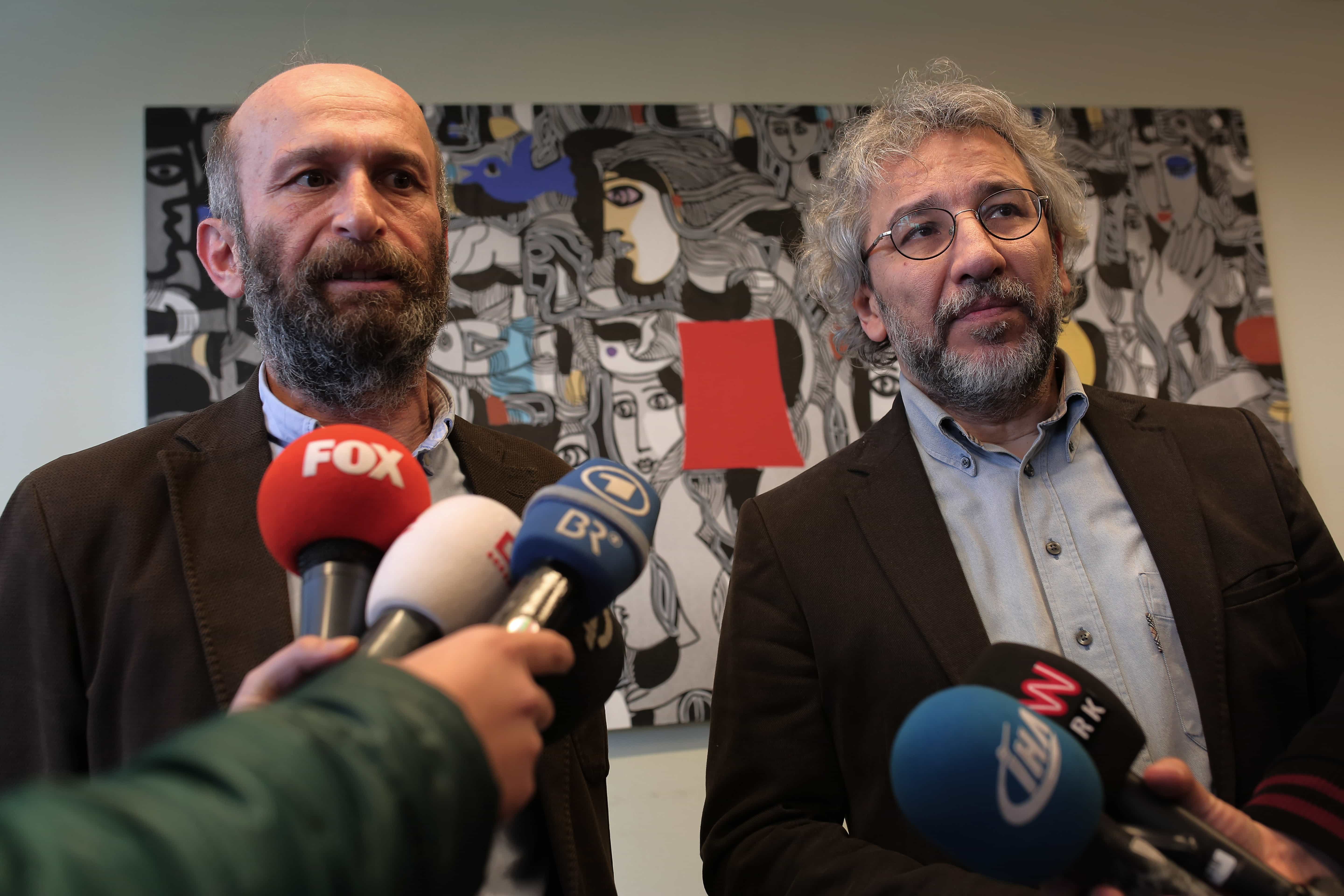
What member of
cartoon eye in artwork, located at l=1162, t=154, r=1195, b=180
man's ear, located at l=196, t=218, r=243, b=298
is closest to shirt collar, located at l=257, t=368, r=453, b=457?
man's ear, located at l=196, t=218, r=243, b=298

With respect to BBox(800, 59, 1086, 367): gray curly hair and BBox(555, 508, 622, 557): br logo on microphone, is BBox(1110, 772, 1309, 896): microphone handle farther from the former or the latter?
BBox(800, 59, 1086, 367): gray curly hair

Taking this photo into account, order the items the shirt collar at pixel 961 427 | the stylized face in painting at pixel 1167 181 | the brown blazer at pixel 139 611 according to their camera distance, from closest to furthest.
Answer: the brown blazer at pixel 139 611, the shirt collar at pixel 961 427, the stylized face in painting at pixel 1167 181

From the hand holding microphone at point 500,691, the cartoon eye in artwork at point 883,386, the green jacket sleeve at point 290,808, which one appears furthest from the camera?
the cartoon eye in artwork at point 883,386

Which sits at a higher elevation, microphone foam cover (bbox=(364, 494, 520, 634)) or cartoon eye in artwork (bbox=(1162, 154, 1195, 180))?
cartoon eye in artwork (bbox=(1162, 154, 1195, 180))

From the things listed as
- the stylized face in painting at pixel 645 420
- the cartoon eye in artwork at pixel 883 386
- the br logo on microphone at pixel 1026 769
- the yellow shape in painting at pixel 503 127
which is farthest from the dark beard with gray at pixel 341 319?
the cartoon eye in artwork at pixel 883 386

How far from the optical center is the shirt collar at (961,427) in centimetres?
146

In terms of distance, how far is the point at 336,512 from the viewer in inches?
30.2

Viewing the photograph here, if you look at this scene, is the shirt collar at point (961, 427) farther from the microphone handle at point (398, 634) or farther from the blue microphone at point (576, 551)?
the microphone handle at point (398, 634)

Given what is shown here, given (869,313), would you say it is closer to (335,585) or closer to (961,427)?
(961,427)

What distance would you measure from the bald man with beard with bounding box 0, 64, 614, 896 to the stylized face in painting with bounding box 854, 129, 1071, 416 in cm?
69

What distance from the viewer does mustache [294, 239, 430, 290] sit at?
121 cm

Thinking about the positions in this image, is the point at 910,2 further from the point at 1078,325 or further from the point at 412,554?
the point at 412,554

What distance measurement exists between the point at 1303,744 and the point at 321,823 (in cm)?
101

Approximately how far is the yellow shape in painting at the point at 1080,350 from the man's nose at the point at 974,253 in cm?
139
